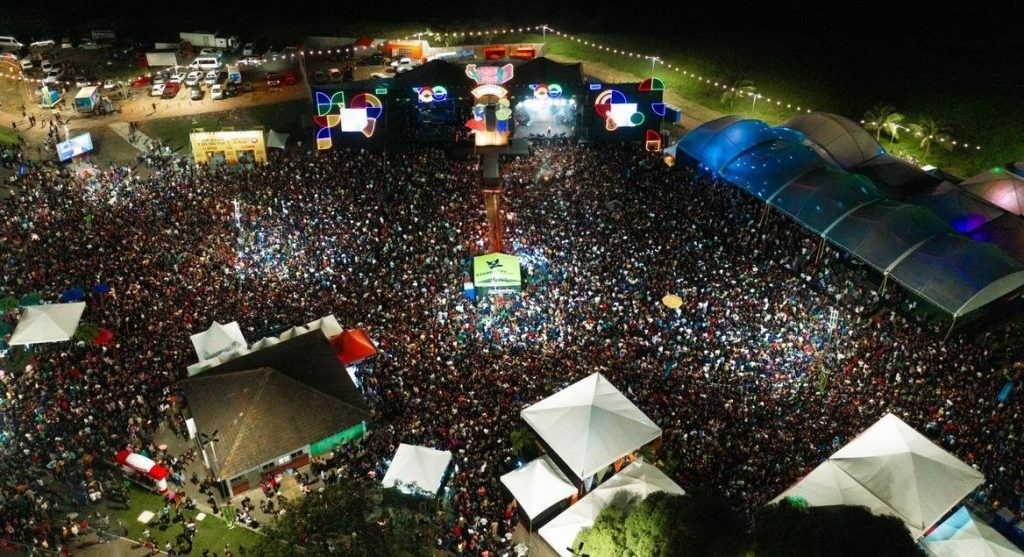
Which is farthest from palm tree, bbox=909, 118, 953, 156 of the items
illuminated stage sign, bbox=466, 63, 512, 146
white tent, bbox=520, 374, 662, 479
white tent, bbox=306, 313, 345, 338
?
white tent, bbox=306, 313, 345, 338

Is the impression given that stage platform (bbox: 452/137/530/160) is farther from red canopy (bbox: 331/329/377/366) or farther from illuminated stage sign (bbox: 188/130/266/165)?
red canopy (bbox: 331/329/377/366)

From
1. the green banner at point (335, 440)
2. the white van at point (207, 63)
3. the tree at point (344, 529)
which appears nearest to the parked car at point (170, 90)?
the white van at point (207, 63)

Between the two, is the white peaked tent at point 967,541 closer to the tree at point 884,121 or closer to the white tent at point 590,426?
the white tent at point 590,426

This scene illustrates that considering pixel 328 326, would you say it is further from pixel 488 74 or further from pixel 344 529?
pixel 488 74

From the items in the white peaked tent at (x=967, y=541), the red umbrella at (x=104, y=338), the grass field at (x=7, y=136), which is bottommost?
the white peaked tent at (x=967, y=541)

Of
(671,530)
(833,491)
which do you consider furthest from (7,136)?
(833,491)

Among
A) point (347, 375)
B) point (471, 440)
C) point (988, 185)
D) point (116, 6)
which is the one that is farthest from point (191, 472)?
point (116, 6)

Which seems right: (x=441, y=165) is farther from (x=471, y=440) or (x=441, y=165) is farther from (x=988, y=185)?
(x=988, y=185)
